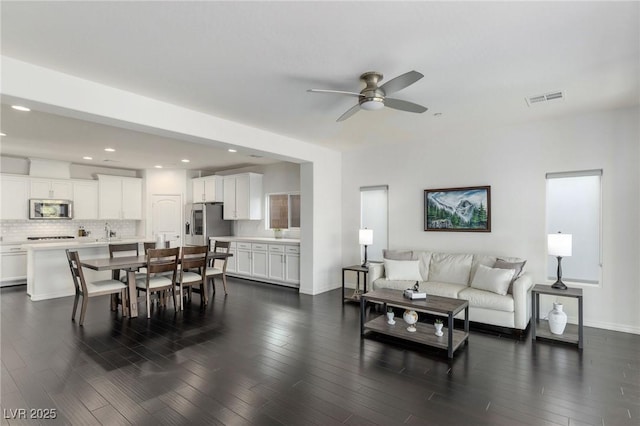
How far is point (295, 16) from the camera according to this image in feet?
7.07

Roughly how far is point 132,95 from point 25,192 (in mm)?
5524

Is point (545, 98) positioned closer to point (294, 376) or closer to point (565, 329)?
point (565, 329)

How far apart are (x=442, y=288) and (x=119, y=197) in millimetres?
7790

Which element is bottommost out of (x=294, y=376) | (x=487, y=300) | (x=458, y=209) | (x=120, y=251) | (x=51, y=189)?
(x=294, y=376)

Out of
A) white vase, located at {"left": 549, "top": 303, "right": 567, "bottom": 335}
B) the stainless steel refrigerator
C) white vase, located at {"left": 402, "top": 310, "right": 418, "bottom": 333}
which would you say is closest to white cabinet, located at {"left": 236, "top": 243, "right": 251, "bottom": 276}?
the stainless steel refrigerator

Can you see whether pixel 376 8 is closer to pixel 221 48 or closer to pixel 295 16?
pixel 295 16

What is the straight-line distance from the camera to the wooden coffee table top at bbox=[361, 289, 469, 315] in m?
3.41

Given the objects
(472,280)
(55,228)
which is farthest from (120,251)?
(472,280)

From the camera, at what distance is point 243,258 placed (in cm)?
732

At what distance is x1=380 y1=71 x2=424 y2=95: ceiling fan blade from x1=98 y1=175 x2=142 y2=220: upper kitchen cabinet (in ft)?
25.4

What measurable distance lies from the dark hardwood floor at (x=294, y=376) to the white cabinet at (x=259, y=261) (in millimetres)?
2506

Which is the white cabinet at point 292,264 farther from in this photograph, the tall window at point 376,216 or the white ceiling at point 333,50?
the white ceiling at point 333,50

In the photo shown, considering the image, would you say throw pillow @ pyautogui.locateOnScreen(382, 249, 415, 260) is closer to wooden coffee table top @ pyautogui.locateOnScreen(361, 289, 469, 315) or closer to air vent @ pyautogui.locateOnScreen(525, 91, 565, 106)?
wooden coffee table top @ pyautogui.locateOnScreen(361, 289, 469, 315)

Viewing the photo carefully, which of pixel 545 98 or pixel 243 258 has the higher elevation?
pixel 545 98
